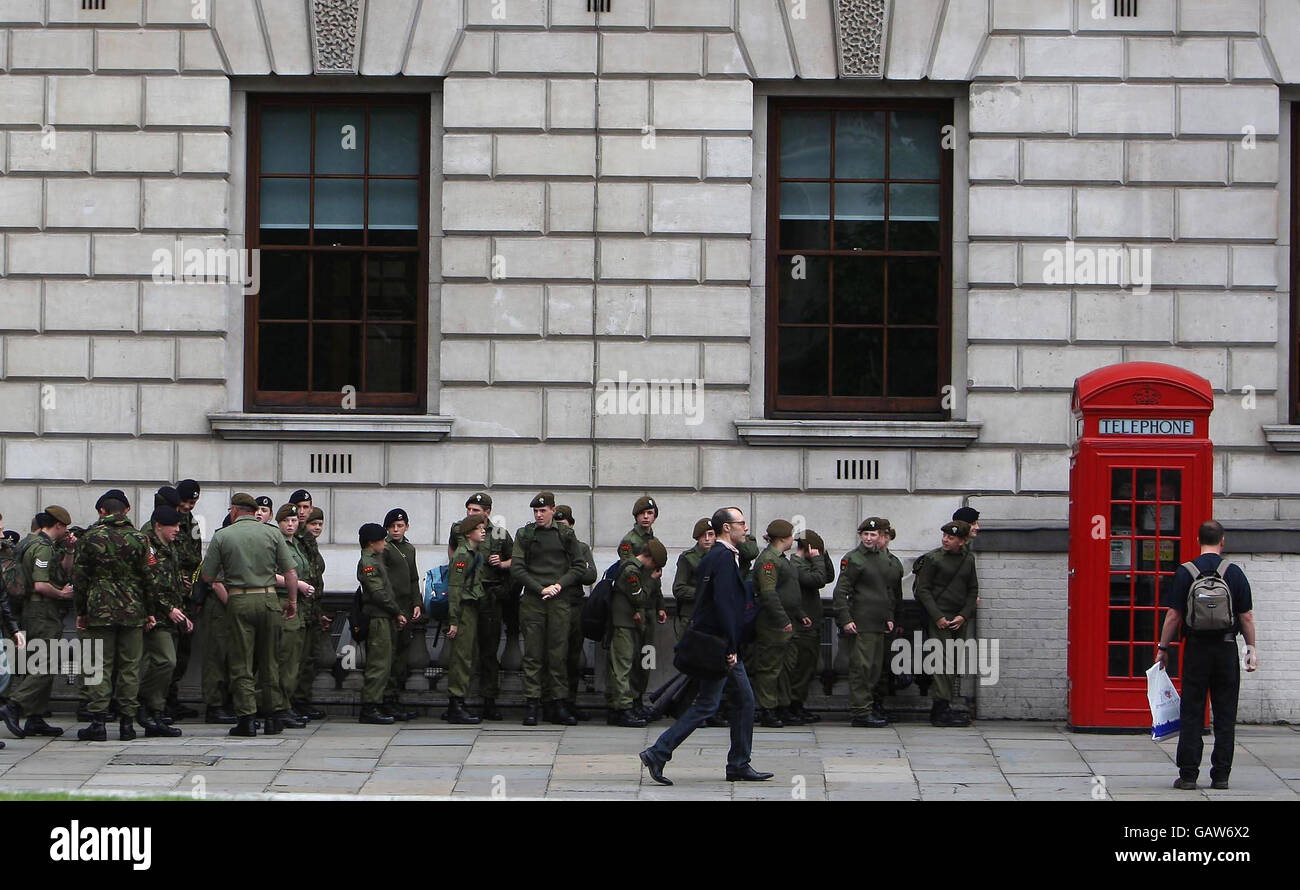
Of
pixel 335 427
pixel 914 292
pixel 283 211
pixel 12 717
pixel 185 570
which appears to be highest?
pixel 283 211

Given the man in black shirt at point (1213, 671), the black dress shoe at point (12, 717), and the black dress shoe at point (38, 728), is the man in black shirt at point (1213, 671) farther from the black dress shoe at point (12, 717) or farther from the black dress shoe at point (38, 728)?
the black dress shoe at point (12, 717)

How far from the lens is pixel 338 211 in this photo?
18.4m

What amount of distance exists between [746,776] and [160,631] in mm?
5040

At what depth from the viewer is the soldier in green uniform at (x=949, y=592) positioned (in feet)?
53.5

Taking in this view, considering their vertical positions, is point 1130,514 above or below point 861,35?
below

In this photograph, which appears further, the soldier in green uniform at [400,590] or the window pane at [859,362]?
the window pane at [859,362]

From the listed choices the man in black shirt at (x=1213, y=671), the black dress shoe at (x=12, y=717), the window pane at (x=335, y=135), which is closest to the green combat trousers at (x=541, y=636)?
the black dress shoe at (x=12, y=717)

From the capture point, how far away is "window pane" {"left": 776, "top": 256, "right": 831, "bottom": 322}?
59.9 ft

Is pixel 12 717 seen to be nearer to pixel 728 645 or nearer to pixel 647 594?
pixel 647 594

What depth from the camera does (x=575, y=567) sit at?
16.2 metres

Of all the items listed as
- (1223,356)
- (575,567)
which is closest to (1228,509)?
(1223,356)

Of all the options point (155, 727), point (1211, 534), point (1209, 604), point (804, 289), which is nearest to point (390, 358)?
point (804, 289)

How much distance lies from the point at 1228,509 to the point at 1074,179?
338 centimetres

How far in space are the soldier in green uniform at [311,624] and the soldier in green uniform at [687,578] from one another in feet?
10.1
